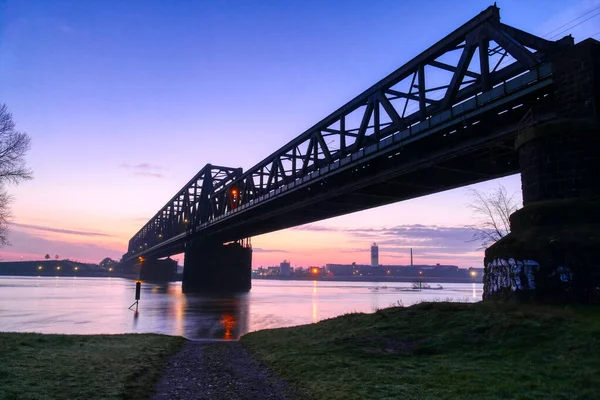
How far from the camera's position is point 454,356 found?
11312mm

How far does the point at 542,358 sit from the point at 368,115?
2644cm

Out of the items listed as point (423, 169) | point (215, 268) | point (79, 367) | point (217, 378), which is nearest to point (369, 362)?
point (217, 378)

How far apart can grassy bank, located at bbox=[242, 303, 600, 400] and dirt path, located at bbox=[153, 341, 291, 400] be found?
54cm

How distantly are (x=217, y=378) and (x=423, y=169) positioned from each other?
24853 mm

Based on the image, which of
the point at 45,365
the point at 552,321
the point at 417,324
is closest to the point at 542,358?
the point at 552,321

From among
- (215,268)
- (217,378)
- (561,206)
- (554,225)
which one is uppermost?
(561,206)

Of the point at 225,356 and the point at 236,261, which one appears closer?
the point at 225,356

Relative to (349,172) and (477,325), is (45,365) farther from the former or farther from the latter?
(349,172)

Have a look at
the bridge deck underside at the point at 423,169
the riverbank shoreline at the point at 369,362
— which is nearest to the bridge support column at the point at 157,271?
the bridge deck underside at the point at 423,169

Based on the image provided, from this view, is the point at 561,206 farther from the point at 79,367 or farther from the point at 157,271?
the point at 157,271

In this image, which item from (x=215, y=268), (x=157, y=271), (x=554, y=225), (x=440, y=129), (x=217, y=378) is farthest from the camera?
(x=157, y=271)

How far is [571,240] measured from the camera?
1422 cm

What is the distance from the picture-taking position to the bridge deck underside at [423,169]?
2361cm

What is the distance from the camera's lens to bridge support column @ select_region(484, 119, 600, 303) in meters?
14.0
